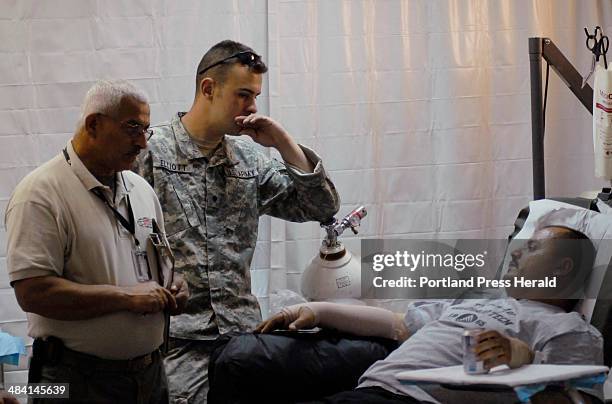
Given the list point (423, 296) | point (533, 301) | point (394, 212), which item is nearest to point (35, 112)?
point (394, 212)

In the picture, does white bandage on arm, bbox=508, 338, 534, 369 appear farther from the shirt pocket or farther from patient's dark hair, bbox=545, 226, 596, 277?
the shirt pocket

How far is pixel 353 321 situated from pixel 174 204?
23.9 inches

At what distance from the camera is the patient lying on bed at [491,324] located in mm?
2258

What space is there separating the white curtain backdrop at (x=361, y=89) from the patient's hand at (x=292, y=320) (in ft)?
3.33

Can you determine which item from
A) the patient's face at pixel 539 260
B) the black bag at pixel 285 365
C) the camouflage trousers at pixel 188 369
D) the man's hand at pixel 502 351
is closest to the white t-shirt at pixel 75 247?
the black bag at pixel 285 365

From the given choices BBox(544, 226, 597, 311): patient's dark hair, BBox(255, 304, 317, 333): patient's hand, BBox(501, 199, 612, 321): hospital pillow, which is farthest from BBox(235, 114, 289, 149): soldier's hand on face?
BBox(544, 226, 597, 311): patient's dark hair

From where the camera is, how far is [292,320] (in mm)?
2680

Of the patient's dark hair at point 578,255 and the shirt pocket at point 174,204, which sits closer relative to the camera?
the patient's dark hair at point 578,255

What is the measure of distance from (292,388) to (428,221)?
1453mm

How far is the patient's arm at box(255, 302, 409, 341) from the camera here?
2.67 m

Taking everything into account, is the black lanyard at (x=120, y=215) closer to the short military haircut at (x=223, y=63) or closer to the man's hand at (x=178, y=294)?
the man's hand at (x=178, y=294)

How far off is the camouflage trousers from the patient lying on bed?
0.20 m

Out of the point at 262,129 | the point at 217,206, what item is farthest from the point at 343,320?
the point at 262,129

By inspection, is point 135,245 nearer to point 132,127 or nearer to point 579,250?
point 132,127
